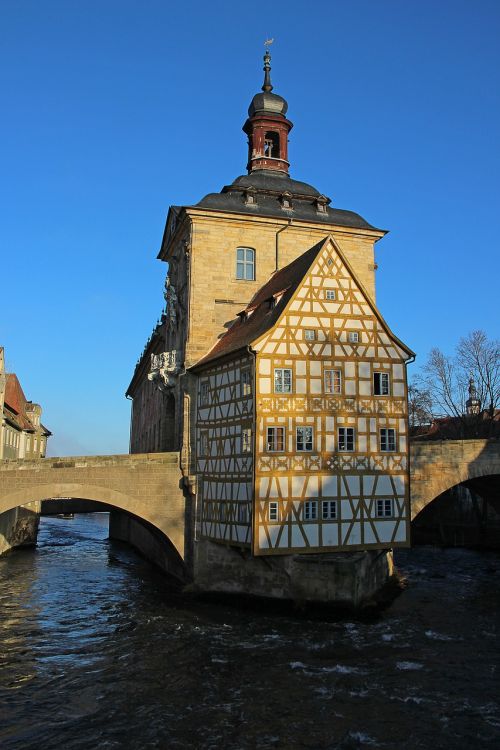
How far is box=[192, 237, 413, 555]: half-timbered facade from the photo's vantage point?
2105 centimetres

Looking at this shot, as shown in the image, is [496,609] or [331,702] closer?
[331,702]

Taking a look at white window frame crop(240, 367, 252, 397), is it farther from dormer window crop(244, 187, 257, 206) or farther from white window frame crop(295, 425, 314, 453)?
dormer window crop(244, 187, 257, 206)

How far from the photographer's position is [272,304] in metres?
23.5

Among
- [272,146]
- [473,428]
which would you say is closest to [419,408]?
[473,428]

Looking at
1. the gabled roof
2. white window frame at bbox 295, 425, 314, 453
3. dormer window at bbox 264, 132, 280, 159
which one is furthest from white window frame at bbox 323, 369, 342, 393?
dormer window at bbox 264, 132, 280, 159

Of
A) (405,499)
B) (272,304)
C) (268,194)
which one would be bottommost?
(405,499)

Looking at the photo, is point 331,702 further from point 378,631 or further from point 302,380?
point 302,380

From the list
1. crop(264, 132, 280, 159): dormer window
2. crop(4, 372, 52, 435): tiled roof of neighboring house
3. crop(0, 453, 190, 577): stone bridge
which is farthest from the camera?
crop(4, 372, 52, 435): tiled roof of neighboring house

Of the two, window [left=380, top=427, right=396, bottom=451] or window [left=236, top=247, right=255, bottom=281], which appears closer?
window [left=380, top=427, right=396, bottom=451]

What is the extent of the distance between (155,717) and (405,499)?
12.0m

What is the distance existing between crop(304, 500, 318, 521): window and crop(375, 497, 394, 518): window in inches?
89.8

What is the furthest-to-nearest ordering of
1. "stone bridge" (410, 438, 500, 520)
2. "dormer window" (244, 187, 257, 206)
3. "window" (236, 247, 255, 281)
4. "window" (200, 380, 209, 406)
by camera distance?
"dormer window" (244, 187, 257, 206) < "window" (236, 247, 255, 281) < "stone bridge" (410, 438, 500, 520) < "window" (200, 380, 209, 406)

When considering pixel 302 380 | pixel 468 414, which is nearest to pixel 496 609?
pixel 302 380

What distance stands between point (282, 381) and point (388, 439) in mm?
4306
